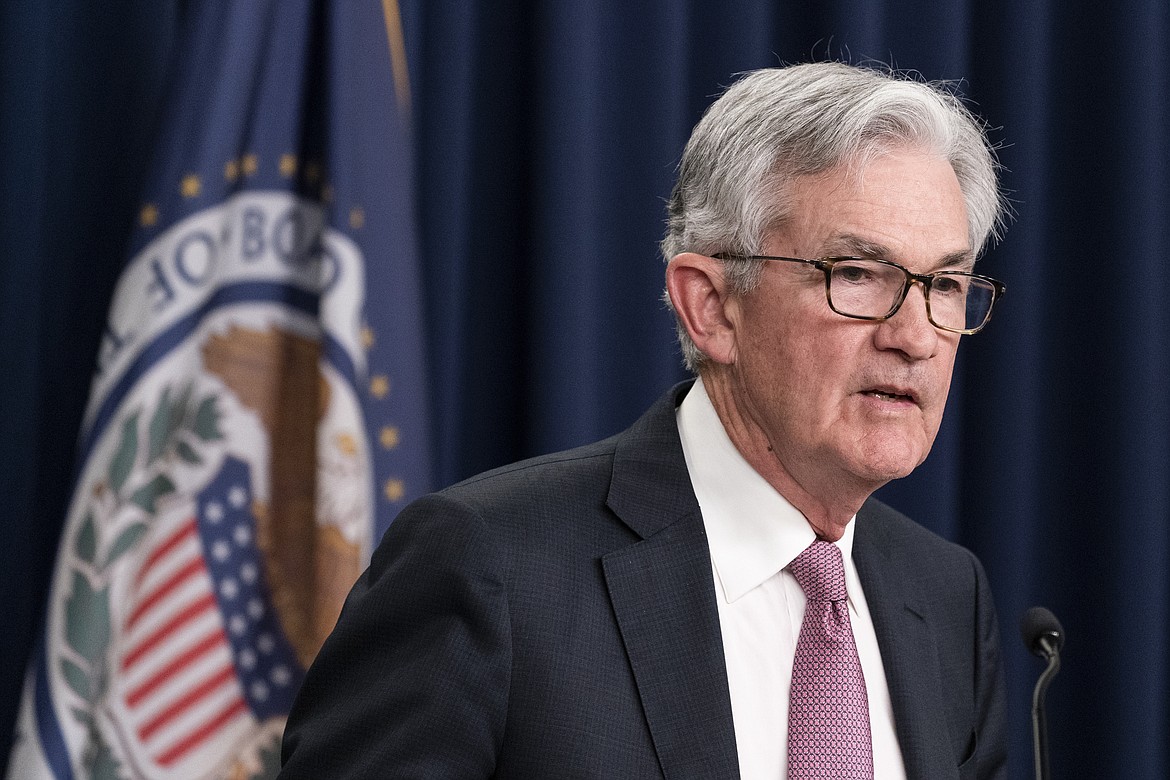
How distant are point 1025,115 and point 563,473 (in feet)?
5.78

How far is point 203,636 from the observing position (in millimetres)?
2033

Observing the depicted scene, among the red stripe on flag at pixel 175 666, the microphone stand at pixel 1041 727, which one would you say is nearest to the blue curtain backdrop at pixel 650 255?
the red stripe on flag at pixel 175 666

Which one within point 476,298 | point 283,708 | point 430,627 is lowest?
point 283,708

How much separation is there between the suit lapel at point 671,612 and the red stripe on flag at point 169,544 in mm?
819

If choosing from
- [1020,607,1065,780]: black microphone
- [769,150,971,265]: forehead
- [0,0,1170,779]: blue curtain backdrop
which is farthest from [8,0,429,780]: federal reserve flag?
[1020,607,1065,780]: black microphone

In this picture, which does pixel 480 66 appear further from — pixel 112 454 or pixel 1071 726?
pixel 1071 726

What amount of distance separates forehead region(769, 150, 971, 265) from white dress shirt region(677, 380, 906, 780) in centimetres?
26

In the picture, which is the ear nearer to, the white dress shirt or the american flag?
the white dress shirt

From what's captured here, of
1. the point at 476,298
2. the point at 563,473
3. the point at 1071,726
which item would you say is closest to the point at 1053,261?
the point at 1071,726

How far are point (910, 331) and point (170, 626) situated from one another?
1.24m

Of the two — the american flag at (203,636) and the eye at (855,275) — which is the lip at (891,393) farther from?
the american flag at (203,636)

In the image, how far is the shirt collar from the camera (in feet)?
4.97

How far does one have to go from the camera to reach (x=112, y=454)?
2.02 m

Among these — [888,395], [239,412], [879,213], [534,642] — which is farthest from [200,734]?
[879,213]
